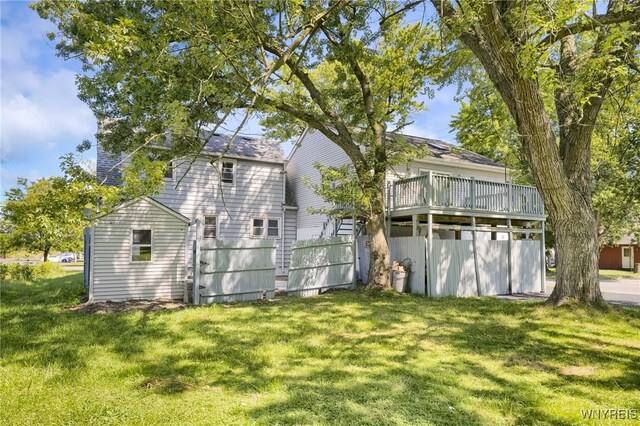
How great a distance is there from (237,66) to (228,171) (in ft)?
31.8

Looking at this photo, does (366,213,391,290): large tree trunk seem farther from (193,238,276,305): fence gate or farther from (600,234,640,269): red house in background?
A: (600,234,640,269): red house in background

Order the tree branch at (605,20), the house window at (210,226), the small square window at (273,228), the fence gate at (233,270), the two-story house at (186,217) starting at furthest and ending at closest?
the small square window at (273,228)
the house window at (210,226)
the two-story house at (186,217)
the fence gate at (233,270)
the tree branch at (605,20)

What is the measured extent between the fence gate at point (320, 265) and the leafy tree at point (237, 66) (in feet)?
4.73

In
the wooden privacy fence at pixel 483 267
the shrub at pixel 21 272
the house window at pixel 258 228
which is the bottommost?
the shrub at pixel 21 272

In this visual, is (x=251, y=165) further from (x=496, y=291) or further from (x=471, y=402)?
(x=471, y=402)

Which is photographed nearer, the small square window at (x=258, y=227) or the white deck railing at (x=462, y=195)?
the white deck railing at (x=462, y=195)

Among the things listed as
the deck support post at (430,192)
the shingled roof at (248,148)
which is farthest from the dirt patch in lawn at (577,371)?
the shingled roof at (248,148)

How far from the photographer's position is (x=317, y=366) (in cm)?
552

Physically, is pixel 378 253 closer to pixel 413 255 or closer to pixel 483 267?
pixel 413 255

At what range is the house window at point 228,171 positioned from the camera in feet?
60.4

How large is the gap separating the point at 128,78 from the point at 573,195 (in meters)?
10.1

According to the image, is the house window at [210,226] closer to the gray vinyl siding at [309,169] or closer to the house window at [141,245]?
the gray vinyl siding at [309,169]

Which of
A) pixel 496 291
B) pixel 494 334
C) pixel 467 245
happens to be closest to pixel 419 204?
pixel 467 245

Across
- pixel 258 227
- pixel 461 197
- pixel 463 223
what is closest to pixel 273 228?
pixel 258 227
